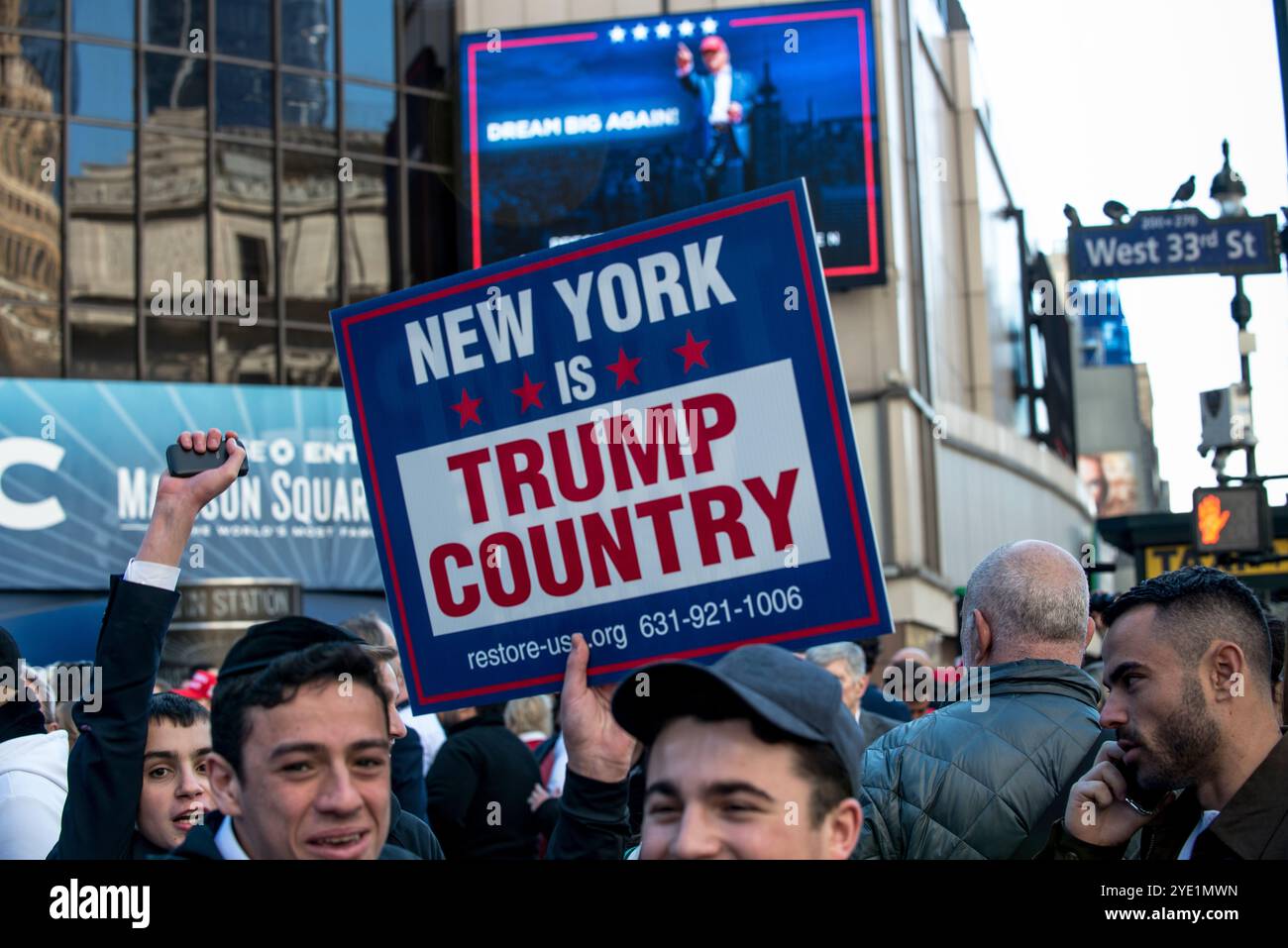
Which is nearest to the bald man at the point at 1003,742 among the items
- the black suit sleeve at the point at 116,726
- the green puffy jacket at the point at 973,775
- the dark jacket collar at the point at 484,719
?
the green puffy jacket at the point at 973,775

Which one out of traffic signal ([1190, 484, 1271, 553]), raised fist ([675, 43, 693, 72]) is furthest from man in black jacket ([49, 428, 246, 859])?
raised fist ([675, 43, 693, 72])

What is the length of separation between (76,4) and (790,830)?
22.6m

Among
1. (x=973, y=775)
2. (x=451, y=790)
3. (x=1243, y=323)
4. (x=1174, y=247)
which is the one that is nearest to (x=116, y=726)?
(x=973, y=775)

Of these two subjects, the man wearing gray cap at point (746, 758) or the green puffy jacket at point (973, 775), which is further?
the green puffy jacket at point (973, 775)

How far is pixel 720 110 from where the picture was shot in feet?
80.5

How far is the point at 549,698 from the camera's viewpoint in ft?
36.7

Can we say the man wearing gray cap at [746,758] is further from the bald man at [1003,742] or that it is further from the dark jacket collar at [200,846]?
the bald man at [1003,742]

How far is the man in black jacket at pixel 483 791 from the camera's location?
23.4 feet

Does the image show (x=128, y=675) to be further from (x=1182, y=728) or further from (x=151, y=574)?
(x=1182, y=728)

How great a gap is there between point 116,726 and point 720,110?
22232mm

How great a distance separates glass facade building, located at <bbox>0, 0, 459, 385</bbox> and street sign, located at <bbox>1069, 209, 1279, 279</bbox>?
13.0m

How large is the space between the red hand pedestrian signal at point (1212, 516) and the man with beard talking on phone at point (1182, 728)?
10943 mm
